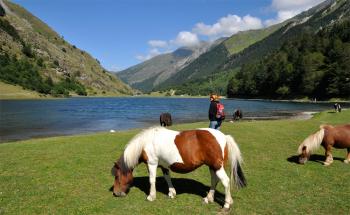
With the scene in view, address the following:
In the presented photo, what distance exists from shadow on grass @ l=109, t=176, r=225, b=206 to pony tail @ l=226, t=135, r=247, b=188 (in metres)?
1.03

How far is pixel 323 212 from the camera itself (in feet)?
41.8

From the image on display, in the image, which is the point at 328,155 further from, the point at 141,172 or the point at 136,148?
the point at 136,148

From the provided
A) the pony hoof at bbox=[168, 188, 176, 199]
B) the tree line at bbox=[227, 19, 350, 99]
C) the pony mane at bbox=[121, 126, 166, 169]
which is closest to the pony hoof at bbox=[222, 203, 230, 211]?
the pony hoof at bbox=[168, 188, 176, 199]

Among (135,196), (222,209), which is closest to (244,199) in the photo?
(222,209)

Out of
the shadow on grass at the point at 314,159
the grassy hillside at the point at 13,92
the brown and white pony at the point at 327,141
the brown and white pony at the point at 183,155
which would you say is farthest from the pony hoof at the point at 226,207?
the grassy hillside at the point at 13,92

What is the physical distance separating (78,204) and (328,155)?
14294 mm

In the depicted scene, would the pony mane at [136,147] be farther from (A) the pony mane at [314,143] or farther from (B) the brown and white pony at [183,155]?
(A) the pony mane at [314,143]

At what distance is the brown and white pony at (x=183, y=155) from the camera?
12.8m

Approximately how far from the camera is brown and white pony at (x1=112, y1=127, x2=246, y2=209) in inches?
505

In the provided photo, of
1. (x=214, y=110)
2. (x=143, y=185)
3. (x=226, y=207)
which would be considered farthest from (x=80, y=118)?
(x=226, y=207)

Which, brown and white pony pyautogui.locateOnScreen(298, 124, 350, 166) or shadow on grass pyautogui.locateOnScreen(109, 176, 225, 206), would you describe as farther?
brown and white pony pyautogui.locateOnScreen(298, 124, 350, 166)

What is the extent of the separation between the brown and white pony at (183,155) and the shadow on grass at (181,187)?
0.97 m

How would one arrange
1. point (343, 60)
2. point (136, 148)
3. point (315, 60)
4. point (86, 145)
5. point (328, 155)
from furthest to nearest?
point (315, 60), point (343, 60), point (86, 145), point (328, 155), point (136, 148)

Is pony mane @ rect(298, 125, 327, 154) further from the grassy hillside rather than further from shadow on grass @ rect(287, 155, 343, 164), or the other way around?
the grassy hillside
